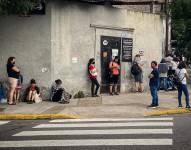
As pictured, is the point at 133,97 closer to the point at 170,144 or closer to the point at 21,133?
the point at 21,133

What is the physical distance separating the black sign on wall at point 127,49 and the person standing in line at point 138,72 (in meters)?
0.33

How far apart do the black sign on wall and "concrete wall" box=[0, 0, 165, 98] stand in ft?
2.24

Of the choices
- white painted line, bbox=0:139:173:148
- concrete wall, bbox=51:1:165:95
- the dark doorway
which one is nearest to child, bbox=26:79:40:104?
concrete wall, bbox=51:1:165:95

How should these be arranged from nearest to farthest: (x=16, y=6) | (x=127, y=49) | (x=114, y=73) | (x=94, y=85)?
(x=16, y=6) < (x=94, y=85) < (x=114, y=73) < (x=127, y=49)

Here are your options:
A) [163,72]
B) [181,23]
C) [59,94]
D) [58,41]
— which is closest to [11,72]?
[59,94]

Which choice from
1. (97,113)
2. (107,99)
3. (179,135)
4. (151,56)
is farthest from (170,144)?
(151,56)

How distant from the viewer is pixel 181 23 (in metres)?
39.0

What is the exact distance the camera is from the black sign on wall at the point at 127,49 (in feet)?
75.2

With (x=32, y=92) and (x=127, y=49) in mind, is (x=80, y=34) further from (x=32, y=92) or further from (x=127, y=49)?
(x=32, y=92)

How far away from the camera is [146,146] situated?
10305 millimetres

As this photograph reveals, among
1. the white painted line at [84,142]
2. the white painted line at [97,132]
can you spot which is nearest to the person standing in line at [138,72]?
the white painted line at [97,132]

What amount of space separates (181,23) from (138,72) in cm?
1708

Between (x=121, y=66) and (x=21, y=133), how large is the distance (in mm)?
10882

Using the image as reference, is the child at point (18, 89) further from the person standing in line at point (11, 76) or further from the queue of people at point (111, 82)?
the person standing in line at point (11, 76)
